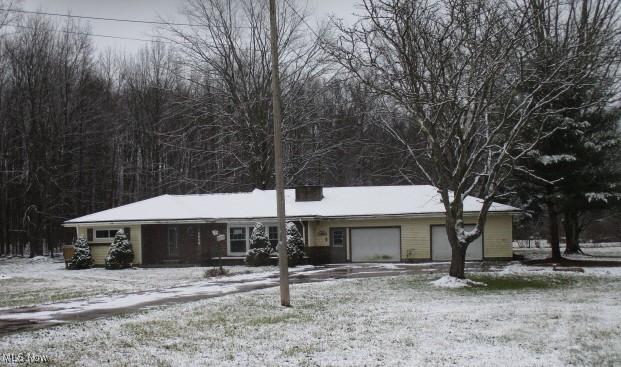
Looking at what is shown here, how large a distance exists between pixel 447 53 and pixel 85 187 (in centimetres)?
3795

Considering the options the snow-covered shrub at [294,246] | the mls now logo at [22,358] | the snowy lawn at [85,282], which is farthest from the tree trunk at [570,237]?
the mls now logo at [22,358]

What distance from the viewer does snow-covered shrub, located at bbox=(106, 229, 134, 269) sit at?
32.3 m

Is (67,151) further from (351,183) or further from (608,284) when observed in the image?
(608,284)

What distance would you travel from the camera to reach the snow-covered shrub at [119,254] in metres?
32.3

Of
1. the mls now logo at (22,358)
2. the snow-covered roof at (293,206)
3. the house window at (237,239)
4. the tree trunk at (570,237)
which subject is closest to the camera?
the mls now logo at (22,358)

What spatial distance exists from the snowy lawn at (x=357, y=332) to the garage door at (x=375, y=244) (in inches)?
573

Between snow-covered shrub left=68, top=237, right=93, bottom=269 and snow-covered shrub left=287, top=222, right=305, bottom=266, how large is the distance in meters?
11.0

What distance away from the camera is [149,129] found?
2133 inches

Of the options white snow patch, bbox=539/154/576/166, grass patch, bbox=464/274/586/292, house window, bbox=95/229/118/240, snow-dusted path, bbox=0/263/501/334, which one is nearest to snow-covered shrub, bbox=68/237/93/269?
house window, bbox=95/229/118/240

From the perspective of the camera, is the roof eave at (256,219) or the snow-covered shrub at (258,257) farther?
the roof eave at (256,219)

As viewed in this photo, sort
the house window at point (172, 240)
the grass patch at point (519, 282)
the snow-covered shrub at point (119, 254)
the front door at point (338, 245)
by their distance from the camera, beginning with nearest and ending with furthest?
the grass patch at point (519, 282)
the snow-covered shrub at point (119, 254)
the front door at point (338, 245)
the house window at point (172, 240)

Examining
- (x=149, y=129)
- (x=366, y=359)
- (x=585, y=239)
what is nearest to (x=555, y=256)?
(x=366, y=359)

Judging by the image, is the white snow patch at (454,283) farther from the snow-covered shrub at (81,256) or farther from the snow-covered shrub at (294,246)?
the snow-covered shrub at (81,256)

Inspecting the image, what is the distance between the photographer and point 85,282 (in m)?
25.2
